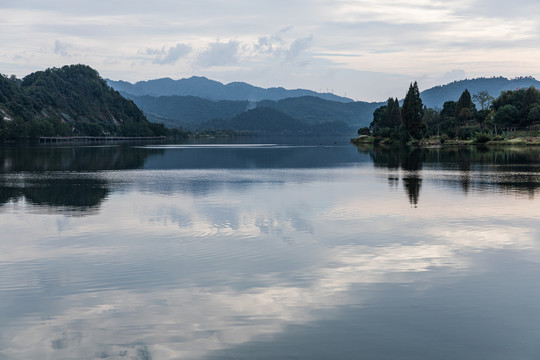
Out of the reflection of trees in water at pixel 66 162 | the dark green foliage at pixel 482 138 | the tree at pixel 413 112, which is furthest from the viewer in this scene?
the tree at pixel 413 112

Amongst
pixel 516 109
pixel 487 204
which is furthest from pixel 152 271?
pixel 516 109

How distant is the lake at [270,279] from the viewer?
43.8 feet

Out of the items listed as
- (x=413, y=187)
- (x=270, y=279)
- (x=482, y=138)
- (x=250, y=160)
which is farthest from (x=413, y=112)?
(x=270, y=279)

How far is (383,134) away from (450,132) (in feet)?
92.6

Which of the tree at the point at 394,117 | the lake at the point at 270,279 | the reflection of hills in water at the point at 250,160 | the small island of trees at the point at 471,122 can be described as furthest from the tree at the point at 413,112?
the lake at the point at 270,279

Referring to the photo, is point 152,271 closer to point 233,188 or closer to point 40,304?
point 40,304

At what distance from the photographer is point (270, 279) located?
741 inches

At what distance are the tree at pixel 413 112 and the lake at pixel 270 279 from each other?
117m

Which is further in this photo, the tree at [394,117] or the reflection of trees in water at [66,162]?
the tree at [394,117]

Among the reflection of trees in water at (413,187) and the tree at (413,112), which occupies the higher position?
the tree at (413,112)

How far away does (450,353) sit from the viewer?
41.4 ft

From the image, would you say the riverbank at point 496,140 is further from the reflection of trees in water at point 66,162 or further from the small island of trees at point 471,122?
the reflection of trees in water at point 66,162

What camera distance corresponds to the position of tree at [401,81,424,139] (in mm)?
151875

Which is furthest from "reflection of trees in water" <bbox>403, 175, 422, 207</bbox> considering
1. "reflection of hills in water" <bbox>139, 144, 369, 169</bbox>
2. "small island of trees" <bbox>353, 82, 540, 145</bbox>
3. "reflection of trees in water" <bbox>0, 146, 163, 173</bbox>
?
"small island of trees" <bbox>353, 82, 540, 145</bbox>
